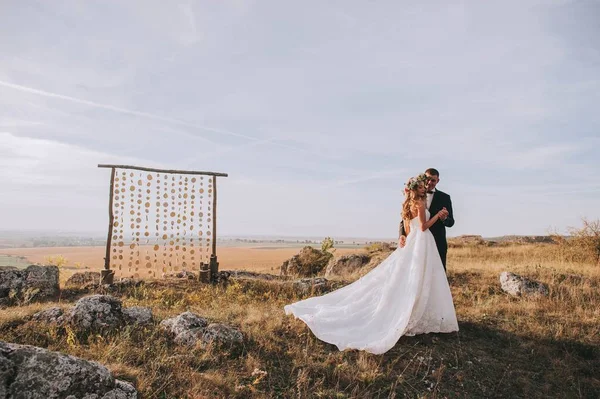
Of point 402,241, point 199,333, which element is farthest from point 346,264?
point 199,333

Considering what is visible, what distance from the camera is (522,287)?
1218cm

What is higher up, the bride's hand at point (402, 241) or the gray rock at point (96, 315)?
the bride's hand at point (402, 241)

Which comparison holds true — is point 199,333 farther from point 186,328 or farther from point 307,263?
point 307,263

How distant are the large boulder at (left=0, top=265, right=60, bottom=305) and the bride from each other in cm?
840

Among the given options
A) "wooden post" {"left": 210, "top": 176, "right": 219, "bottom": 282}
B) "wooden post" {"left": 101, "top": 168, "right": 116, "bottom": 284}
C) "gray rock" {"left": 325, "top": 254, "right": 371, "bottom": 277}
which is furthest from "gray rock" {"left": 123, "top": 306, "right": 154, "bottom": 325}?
"gray rock" {"left": 325, "top": 254, "right": 371, "bottom": 277}

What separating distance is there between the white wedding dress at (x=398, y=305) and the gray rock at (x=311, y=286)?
3672mm

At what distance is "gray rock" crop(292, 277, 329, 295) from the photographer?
12750 mm

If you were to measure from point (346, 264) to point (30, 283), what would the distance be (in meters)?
13.2

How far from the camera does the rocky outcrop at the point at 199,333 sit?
7.15m

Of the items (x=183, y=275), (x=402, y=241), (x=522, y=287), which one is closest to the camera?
(x=402, y=241)

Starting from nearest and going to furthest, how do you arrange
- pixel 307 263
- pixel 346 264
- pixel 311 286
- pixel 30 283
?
pixel 30 283 < pixel 311 286 < pixel 346 264 < pixel 307 263

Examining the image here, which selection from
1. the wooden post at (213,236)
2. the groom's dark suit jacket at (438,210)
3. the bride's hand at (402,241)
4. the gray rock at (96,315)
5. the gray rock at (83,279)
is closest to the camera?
the gray rock at (96,315)

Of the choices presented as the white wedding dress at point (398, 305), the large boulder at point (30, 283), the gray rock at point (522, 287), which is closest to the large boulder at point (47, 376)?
the white wedding dress at point (398, 305)

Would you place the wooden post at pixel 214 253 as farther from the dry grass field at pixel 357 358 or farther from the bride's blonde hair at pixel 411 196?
the bride's blonde hair at pixel 411 196
